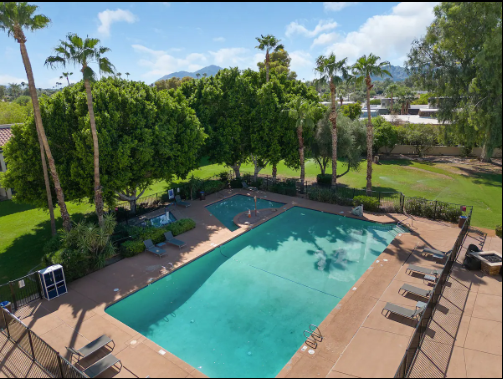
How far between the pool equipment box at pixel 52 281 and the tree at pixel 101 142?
20.8ft

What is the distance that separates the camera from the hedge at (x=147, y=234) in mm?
17141

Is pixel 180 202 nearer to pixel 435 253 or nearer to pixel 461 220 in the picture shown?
pixel 435 253

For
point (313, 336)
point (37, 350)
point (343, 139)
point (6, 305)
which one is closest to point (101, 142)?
point (6, 305)

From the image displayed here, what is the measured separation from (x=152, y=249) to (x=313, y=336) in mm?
9941

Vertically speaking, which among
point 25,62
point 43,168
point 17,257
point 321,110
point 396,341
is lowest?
point 396,341

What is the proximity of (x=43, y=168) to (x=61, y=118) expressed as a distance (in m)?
3.49

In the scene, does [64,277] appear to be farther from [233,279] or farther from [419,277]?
[419,277]

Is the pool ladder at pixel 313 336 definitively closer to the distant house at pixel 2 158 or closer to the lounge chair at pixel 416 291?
the lounge chair at pixel 416 291

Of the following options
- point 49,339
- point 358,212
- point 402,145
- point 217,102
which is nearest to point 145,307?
point 49,339

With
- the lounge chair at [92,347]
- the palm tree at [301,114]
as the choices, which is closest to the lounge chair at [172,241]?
the lounge chair at [92,347]

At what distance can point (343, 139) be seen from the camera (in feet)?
85.9

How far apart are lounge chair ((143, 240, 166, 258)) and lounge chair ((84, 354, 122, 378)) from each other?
23.5ft

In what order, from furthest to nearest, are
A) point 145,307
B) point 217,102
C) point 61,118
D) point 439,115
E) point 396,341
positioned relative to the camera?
point 439,115 < point 217,102 < point 61,118 < point 145,307 < point 396,341

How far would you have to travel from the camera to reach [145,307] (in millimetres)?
13391
